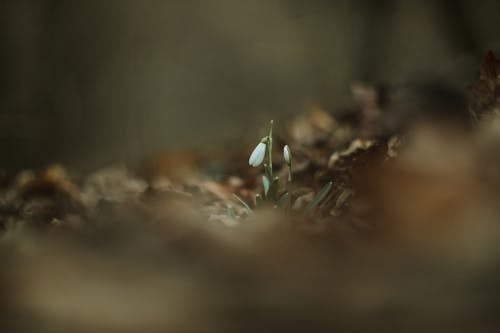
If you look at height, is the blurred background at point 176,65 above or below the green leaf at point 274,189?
above

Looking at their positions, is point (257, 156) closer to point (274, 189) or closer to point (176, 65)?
point (274, 189)

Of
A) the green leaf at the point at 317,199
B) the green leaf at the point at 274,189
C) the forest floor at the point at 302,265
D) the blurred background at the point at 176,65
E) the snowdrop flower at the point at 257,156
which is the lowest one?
the forest floor at the point at 302,265

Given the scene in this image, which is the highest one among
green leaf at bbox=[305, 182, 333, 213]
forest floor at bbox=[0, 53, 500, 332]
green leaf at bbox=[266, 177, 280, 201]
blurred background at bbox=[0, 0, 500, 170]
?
blurred background at bbox=[0, 0, 500, 170]

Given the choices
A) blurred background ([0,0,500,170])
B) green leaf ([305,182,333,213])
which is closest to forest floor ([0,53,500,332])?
green leaf ([305,182,333,213])

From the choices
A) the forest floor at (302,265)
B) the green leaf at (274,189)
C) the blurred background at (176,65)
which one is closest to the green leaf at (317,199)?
the green leaf at (274,189)

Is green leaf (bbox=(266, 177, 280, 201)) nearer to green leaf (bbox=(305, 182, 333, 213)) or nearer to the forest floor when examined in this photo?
green leaf (bbox=(305, 182, 333, 213))

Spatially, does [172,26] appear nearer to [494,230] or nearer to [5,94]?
[5,94]

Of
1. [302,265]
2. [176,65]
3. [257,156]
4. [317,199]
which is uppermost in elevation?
[176,65]

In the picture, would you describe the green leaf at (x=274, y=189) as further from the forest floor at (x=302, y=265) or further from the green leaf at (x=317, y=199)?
the forest floor at (x=302, y=265)

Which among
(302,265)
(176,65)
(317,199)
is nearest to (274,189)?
(317,199)
